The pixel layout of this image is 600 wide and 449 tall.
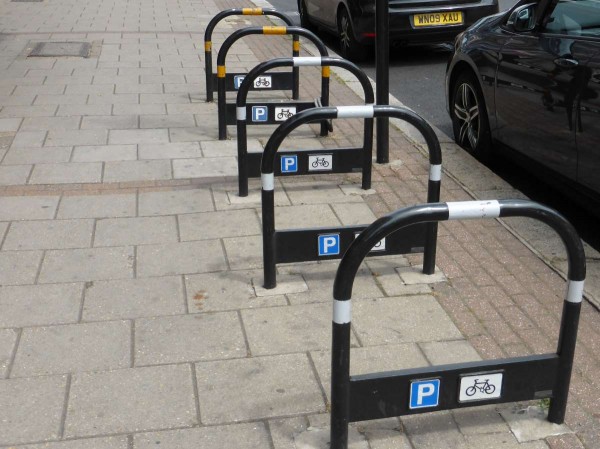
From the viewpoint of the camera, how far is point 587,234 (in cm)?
566

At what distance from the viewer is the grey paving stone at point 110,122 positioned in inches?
313

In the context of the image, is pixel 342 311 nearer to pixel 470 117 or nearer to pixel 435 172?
pixel 435 172

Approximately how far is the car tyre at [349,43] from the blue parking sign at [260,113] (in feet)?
15.8

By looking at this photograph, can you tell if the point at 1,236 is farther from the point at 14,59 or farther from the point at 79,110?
the point at 14,59

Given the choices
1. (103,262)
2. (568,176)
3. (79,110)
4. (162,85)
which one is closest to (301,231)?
(103,262)

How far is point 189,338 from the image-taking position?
4125 mm

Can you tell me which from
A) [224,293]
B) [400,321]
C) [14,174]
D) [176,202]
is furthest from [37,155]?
[400,321]

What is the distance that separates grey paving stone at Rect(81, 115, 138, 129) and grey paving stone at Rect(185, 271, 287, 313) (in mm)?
3521

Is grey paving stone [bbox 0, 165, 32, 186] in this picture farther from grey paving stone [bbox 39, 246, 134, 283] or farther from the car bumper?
the car bumper

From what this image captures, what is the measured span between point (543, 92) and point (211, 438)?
3.40 metres

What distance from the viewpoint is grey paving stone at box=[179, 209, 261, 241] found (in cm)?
540

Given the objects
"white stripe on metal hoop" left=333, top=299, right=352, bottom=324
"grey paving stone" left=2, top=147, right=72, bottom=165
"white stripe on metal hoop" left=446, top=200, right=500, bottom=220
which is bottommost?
"grey paving stone" left=2, top=147, right=72, bottom=165

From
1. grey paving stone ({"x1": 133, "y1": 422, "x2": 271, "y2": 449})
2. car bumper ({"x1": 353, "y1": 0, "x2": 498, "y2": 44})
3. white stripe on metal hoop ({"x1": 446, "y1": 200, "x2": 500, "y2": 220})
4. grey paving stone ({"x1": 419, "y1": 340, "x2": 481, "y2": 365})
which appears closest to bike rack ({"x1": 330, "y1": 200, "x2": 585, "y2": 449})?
white stripe on metal hoop ({"x1": 446, "y1": 200, "x2": 500, "y2": 220})

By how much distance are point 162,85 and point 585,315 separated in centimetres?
645
